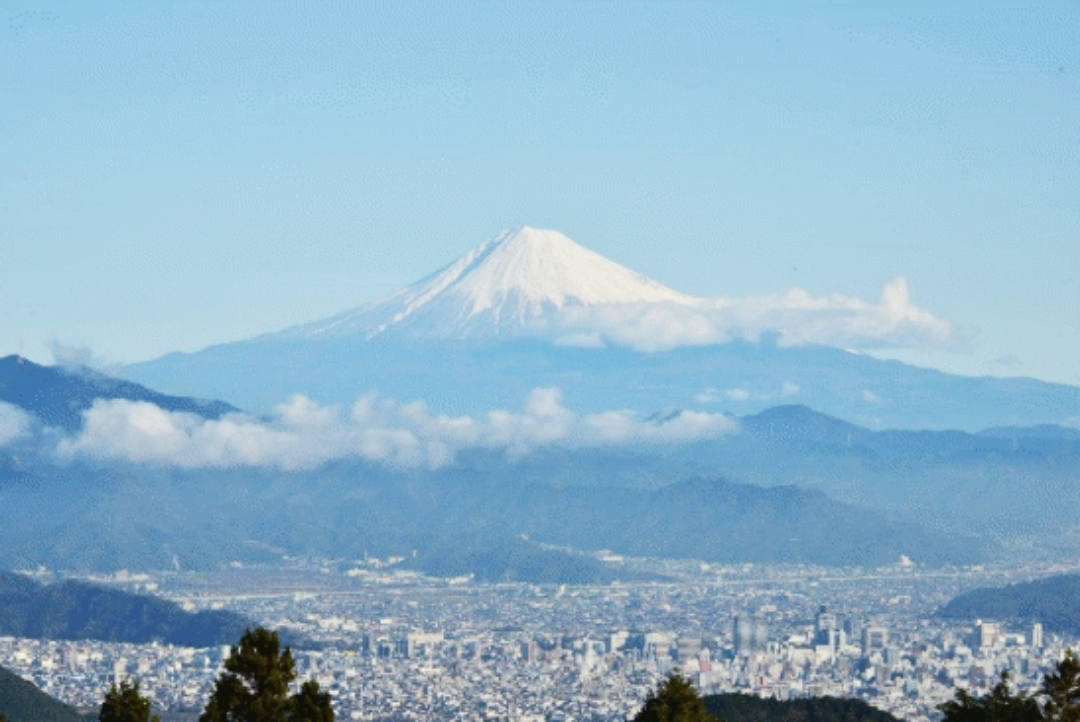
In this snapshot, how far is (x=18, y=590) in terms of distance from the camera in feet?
558

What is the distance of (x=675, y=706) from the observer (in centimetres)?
3359

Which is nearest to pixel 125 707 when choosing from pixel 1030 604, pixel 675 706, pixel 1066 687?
pixel 675 706

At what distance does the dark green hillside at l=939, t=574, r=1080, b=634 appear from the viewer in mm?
159875

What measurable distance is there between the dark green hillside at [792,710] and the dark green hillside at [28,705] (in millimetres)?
22965

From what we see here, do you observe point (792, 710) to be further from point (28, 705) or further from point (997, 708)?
point (997, 708)

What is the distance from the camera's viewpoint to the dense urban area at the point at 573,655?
110 meters

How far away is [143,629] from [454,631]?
66.7 feet

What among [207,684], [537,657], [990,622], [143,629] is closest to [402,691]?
[207,684]

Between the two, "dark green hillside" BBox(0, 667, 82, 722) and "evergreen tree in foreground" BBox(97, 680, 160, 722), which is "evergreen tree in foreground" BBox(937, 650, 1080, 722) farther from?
"dark green hillside" BBox(0, 667, 82, 722)

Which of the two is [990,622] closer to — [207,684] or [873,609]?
[873,609]

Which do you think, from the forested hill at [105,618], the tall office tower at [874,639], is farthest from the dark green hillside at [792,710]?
the forested hill at [105,618]

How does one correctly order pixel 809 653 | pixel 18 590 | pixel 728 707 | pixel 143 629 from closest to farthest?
1. pixel 728 707
2. pixel 809 653
3. pixel 143 629
4. pixel 18 590

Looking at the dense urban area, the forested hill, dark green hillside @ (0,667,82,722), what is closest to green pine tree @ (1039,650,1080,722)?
dark green hillside @ (0,667,82,722)

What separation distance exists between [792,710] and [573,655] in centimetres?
5644
